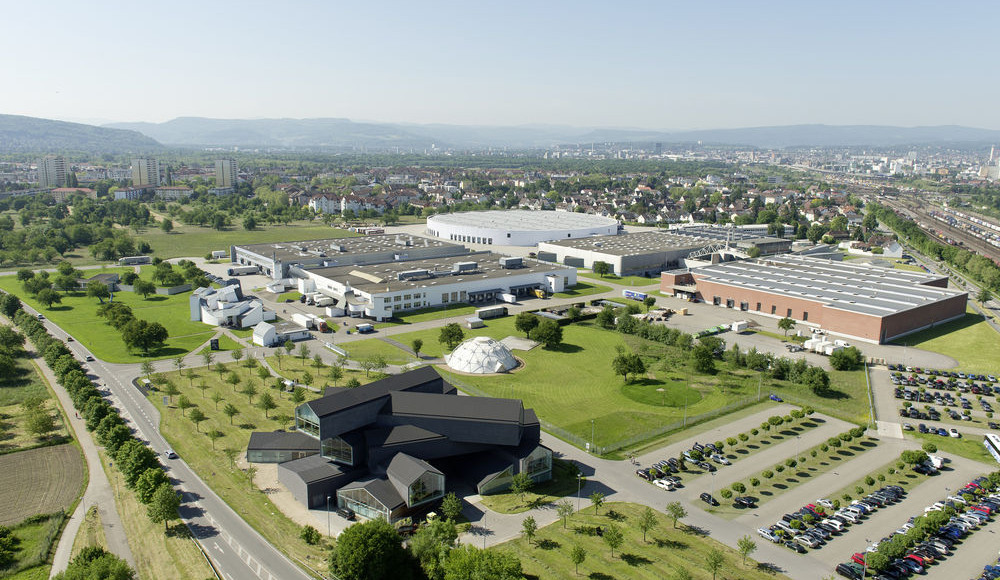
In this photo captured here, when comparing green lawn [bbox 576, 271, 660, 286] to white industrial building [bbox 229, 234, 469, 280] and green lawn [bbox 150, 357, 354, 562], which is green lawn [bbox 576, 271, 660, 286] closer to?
white industrial building [bbox 229, 234, 469, 280]

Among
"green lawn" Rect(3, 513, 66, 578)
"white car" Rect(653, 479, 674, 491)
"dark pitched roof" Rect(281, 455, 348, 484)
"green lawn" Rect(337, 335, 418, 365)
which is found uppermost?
"dark pitched roof" Rect(281, 455, 348, 484)

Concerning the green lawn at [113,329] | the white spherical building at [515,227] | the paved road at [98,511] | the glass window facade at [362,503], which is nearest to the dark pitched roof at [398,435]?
the glass window facade at [362,503]

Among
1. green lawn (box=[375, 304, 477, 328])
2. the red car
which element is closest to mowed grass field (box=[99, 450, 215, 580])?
the red car

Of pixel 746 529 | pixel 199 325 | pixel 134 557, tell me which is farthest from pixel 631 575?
pixel 199 325

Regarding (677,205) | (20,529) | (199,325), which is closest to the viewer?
(20,529)

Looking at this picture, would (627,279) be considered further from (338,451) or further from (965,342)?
(338,451)

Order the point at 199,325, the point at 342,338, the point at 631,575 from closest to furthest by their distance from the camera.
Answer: the point at 631,575
the point at 342,338
the point at 199,325

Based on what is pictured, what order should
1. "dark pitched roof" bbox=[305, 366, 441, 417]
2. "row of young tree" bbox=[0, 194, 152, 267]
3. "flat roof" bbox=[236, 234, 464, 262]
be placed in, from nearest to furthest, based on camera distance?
"dark pitched roof" bbox=[305, 366, 441, 417]
"flat roof" bbox=[236, 234, 464, 262]
"row of young tree" bbox=[0, 194, 152, 267]

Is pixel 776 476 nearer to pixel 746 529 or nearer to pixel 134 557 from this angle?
pixel 746 529
